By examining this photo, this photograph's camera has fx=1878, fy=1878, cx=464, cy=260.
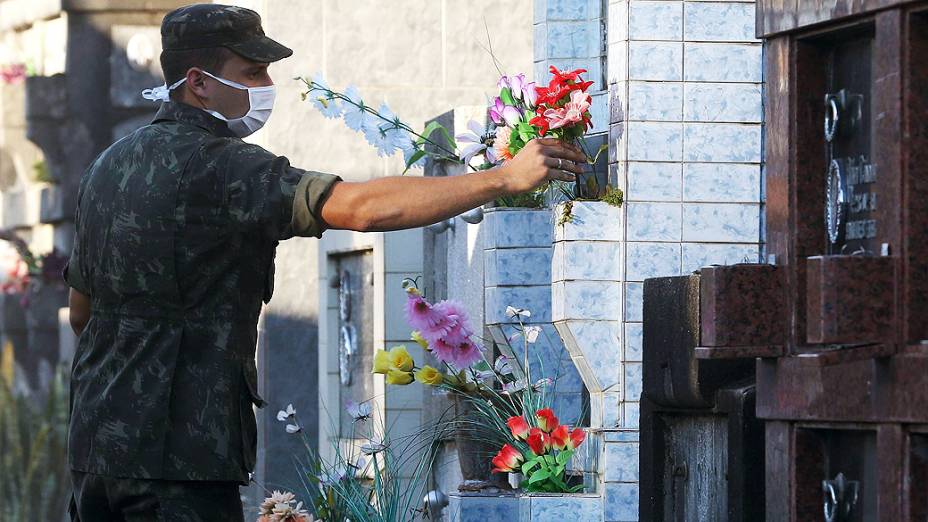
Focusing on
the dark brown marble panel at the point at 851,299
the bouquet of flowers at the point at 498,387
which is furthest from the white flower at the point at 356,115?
the dark brown marble panel at the point at 851,299

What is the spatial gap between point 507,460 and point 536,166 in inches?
105

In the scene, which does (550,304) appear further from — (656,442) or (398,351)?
(656,442)

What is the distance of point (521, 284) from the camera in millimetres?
7336

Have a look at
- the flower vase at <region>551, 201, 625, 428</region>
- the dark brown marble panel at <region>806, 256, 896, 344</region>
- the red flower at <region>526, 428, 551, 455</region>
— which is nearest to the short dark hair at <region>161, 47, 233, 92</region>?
the dark brown marble panel at <region>806, 256, 896, 344</region>

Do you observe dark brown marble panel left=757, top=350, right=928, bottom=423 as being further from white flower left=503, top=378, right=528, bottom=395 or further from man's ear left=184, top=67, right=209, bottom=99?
white flower left=503, top=378, right=528, bottom=395

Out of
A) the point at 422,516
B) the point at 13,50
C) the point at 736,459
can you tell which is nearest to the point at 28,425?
the point at 13,50

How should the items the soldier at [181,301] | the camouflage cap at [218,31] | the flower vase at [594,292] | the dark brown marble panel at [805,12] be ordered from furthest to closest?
1. the flower vase at [594,292]
2. the camouflage cap at [218,31]
3. the dark brown marble panel at [805,12]
4. the soldier at [181,301]

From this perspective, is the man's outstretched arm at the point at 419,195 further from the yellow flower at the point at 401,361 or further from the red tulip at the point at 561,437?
the yellow flower at the point at 401,361

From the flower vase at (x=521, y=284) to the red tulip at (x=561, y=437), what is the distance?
0.40 metres

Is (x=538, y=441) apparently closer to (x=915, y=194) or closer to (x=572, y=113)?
(x=572, y=113)

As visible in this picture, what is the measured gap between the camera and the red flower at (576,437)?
22.3ft

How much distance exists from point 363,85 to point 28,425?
4140mm

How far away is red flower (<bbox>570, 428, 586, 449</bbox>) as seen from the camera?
6797 mm

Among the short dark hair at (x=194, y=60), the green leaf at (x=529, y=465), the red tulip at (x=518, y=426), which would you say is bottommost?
the green leaf at (x=529, y=465)
